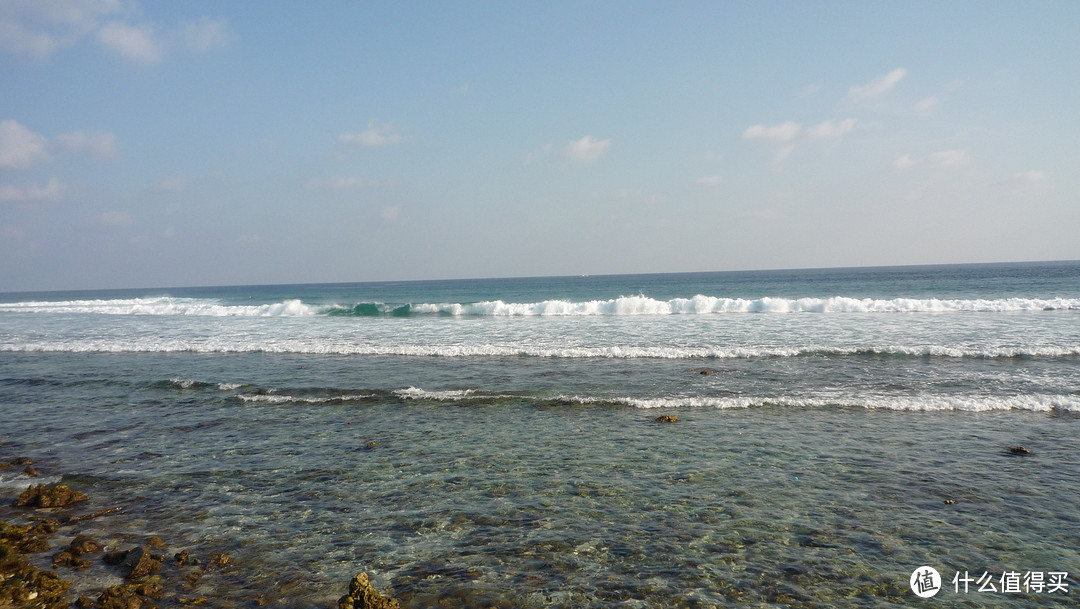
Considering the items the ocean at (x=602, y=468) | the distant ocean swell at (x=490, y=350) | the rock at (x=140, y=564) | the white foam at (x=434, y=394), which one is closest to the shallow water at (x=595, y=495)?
the ocean at (x=602, y=468)

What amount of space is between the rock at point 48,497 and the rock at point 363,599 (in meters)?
5.45

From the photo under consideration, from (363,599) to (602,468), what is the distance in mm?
4437

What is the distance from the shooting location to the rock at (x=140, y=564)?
208 inches

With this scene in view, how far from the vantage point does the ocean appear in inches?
204

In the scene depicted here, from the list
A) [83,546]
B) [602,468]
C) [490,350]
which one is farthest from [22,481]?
[490,350]

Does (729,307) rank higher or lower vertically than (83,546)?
higher

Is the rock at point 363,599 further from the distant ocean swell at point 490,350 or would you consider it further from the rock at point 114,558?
the distant ocean swell at point 490,350

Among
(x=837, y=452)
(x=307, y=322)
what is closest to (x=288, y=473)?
(x=837, y=452)

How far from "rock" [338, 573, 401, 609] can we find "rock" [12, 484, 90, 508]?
5451mm

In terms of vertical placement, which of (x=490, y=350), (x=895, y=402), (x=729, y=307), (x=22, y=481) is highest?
(x=729, y=307)

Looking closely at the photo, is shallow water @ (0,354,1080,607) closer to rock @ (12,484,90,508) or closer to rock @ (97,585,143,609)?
rock @ (12,484,90,508)

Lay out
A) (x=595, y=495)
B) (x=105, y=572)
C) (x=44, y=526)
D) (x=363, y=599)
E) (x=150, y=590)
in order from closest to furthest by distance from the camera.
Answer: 1. (x=363, y=599)
2. (x=150, y=590)
3. (x=105, y=572)
4. (x=44, y=526)
5. (x=595, y=495)

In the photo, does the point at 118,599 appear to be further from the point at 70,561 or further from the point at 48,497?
the point at 48,497

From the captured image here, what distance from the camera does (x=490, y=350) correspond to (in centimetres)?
2069
